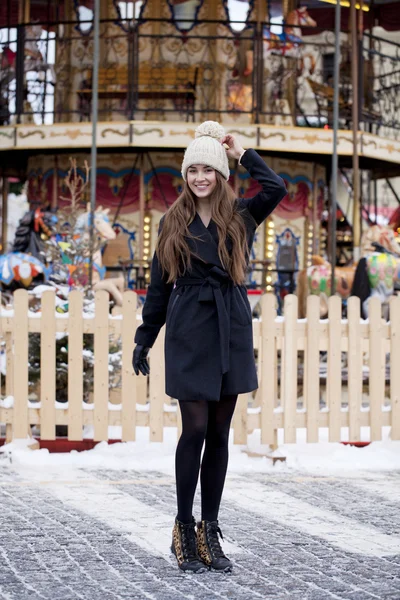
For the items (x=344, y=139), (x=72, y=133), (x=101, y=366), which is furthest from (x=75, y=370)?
(x=344, y=139)

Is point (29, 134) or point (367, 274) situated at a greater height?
point (29, 134)

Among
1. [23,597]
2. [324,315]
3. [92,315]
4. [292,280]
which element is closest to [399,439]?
[92,315]

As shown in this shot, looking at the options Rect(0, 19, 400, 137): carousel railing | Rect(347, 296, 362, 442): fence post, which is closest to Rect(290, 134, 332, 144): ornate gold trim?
Rect(0, 19, 400, 137): carousel railing

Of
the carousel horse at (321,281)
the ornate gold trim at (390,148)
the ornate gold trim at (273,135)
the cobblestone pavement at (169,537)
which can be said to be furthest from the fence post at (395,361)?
the ornate gold trim at (390,148)

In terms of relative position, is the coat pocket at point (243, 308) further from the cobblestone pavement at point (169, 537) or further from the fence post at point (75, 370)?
the fence post at point (75, 370)

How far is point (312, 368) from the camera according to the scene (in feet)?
28.2

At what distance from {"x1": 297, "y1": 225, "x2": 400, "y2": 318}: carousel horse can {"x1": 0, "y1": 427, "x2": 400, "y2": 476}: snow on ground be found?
6.98 meters

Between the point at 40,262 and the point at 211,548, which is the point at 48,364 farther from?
the point at 40,262

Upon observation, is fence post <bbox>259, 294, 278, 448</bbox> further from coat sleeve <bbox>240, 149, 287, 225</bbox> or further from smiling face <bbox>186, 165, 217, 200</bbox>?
smiling face <bbox>186, 165, 217, 200</bbox>

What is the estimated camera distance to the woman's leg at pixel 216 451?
4812 millimetres

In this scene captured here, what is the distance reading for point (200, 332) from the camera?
15.6 feet

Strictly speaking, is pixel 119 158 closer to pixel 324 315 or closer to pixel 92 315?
pixel 324 315

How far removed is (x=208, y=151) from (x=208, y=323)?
2.55 feet

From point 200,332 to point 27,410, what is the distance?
4.05m
